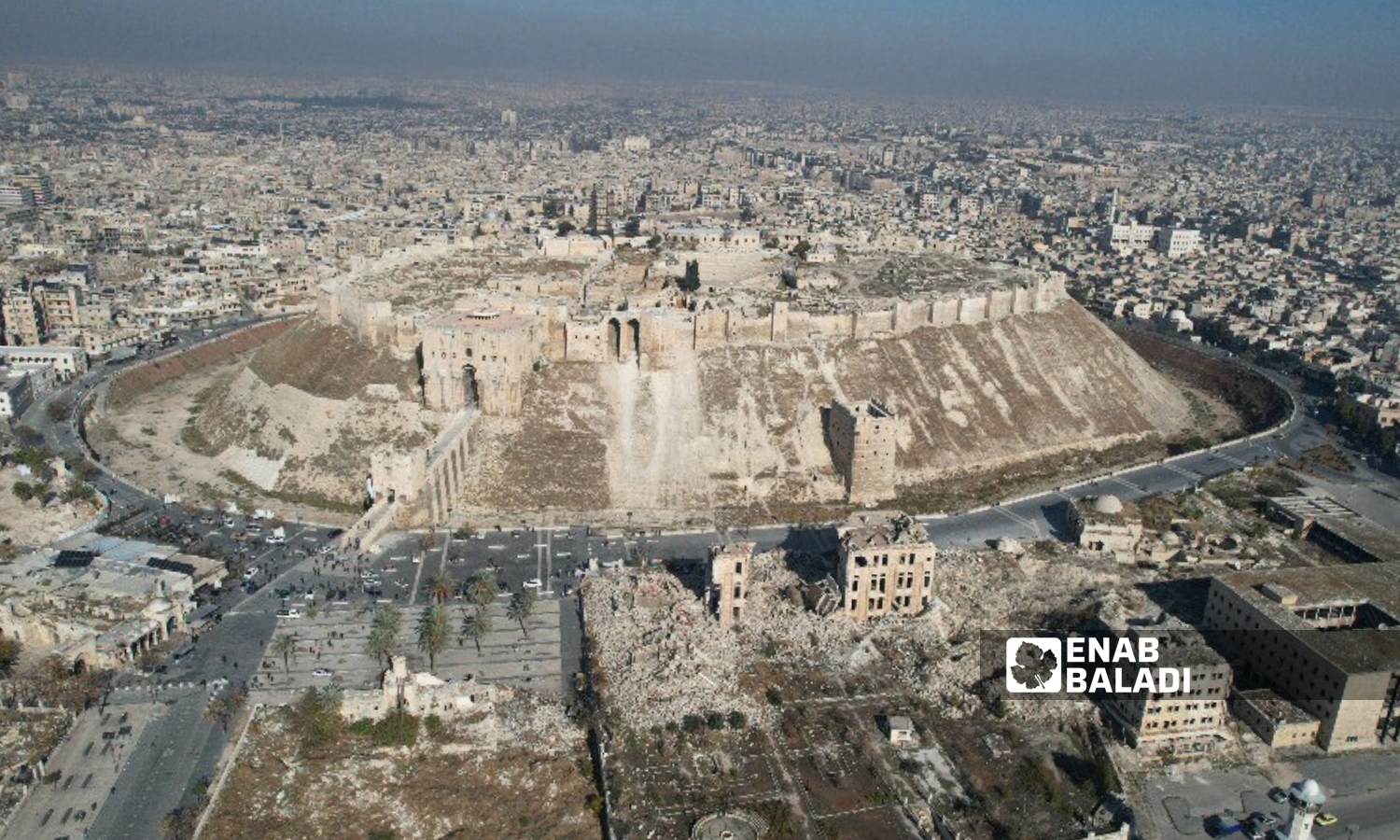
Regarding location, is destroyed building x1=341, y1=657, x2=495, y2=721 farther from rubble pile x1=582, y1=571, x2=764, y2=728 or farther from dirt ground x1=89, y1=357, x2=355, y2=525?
dirt ground x1=89, y1=357, x2=355, y2=525

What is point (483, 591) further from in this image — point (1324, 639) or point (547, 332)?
point (1324, 639)

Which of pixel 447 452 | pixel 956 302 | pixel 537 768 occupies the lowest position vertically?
pixel 537 768

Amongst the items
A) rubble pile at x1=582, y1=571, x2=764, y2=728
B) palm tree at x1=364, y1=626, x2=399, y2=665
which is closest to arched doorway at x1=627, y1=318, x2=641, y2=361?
rubble pile at x1=582, y1=571, x2=764, y2=728

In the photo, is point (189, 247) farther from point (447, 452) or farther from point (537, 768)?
point (537, 768)

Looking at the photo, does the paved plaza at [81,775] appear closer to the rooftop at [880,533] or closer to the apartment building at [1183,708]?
the rooftop at [880,533]

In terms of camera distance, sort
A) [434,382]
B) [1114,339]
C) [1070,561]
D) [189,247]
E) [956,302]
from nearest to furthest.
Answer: [1070,561]
[434,382]
[956,302]
[1114,339]
[189,247]

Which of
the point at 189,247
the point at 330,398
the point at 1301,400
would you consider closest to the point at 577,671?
the point at 330,398
